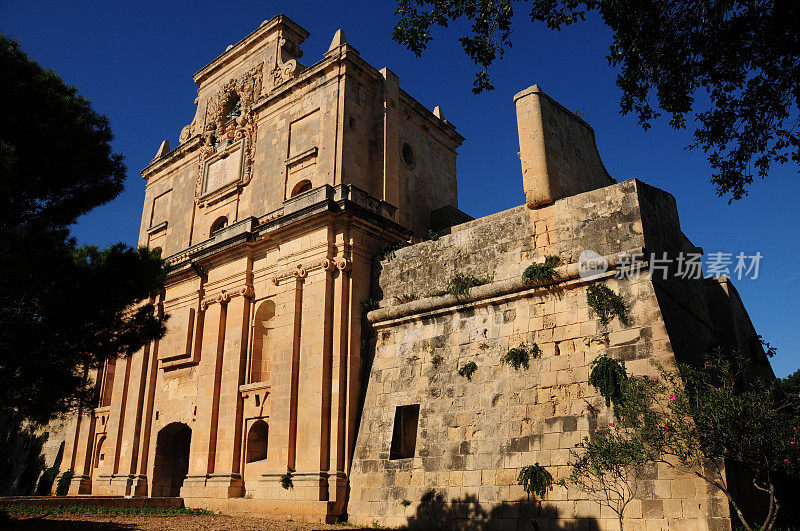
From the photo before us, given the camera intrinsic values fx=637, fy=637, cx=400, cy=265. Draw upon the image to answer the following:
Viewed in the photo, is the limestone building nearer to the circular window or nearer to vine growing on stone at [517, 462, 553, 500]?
the circular window

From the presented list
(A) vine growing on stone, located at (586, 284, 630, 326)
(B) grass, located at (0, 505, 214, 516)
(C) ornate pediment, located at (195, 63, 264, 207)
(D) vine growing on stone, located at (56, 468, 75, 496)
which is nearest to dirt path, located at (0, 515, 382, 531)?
(B) grass, located at (0, 505, 214, 516)

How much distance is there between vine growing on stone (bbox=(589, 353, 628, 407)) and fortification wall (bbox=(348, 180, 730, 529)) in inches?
7.7

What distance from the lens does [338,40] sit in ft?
58.7

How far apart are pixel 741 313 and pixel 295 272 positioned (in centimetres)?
1055

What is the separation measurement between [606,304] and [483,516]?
14.2ft

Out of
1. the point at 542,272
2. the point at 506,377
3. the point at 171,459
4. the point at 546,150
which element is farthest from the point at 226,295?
the point at 546,150

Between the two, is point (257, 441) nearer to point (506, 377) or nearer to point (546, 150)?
point (506, 377)

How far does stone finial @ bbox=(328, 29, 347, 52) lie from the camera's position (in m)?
17.8

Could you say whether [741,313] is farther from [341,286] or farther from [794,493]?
[341,286]

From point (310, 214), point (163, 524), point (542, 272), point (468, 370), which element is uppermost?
point (310, 214)

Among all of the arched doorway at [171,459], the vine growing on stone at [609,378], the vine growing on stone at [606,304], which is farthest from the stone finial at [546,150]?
the arched doorway at [171,459]

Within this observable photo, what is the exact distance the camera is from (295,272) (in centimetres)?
1534

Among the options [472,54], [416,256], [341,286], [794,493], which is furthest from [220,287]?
[794,493]

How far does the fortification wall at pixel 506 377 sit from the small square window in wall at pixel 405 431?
0.11 meters
